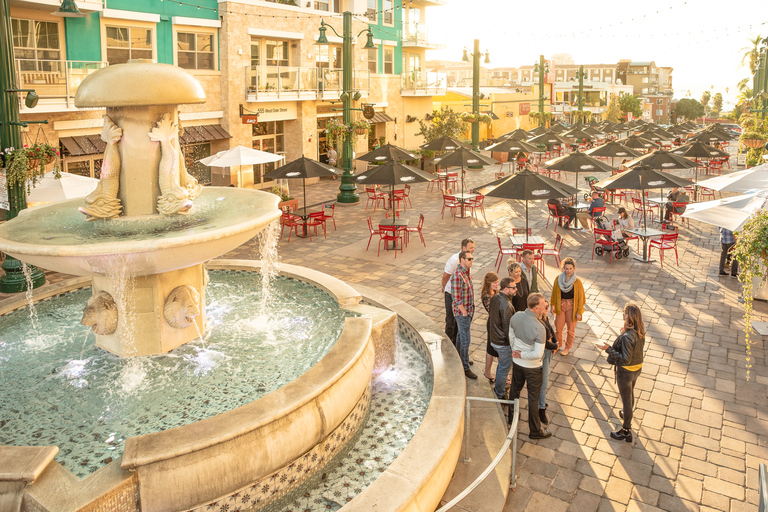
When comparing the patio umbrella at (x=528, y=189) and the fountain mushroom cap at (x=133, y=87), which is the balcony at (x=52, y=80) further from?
the patio umbrella at (x=528, y=189)

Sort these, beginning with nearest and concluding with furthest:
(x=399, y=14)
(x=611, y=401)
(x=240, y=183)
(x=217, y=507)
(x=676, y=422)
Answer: (x=217, y=507)
(x=676, y=422)
(x=611, y=401)
(x=240, y=183)
(x=399, y=14)

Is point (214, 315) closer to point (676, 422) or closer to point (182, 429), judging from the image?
point (182, 429)

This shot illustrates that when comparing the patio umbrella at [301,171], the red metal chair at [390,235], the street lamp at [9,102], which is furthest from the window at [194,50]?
the red metal chair at [390,235]

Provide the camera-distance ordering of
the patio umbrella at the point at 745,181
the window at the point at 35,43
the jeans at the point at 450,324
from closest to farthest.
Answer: the jeans at the point at 450,324 → the patio umbrella at the point at 745,181 → the window at the point at 35,43

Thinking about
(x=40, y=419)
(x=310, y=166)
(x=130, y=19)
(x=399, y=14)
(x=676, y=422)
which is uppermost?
(x=399, y=14)

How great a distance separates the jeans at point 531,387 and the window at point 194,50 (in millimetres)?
20291

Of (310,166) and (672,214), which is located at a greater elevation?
(310,166)

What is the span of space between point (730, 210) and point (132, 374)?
947cm

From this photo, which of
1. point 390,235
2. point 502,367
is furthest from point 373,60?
point 502,367

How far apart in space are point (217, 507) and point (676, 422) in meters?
5.26

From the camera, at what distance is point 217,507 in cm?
543

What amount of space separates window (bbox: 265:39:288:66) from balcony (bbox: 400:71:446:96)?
10.1 m

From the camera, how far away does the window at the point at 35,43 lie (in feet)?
58.8

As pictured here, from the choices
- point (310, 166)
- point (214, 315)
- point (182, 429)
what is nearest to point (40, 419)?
point (182, 429)
